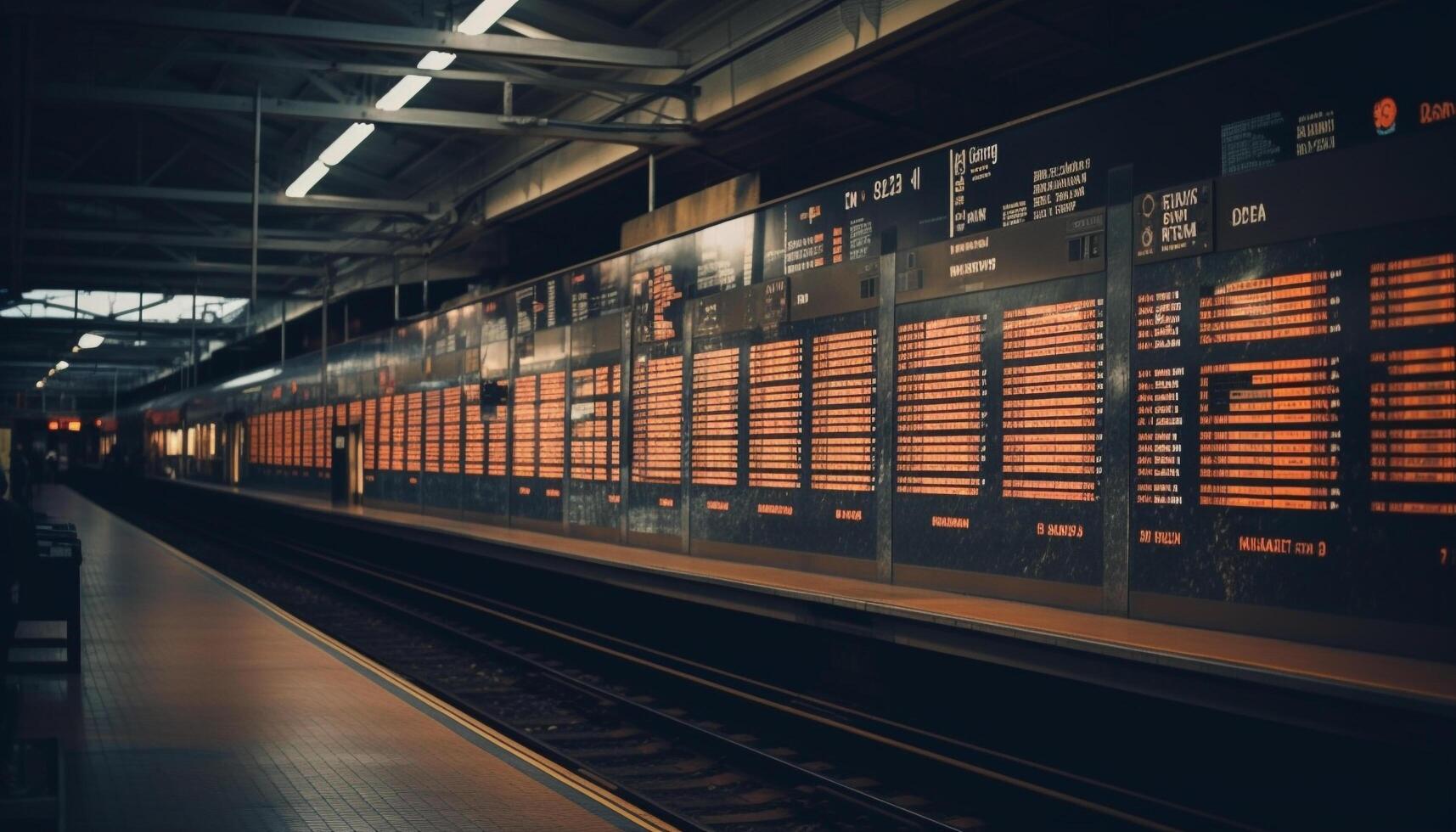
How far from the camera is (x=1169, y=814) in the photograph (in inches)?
245

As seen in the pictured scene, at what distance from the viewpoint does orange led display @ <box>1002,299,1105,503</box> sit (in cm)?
803

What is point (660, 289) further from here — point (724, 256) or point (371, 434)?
point (371, 434)

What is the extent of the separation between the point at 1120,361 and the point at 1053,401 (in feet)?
2.03

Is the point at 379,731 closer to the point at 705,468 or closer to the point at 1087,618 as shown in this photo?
the point at 1087,618

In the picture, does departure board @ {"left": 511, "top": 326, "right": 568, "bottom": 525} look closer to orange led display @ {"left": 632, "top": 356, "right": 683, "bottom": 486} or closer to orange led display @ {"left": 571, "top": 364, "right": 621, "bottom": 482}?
orange led display @ {"left": 571, "top": 364, "right": 621, "bottom": 482}

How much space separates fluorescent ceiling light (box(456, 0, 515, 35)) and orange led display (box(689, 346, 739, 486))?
3.44m

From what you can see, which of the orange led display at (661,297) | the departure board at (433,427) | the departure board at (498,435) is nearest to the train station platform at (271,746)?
the orange led display at (661,297)

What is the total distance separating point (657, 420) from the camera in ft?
46.3

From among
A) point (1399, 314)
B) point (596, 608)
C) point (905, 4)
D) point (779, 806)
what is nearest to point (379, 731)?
point (779, 806)

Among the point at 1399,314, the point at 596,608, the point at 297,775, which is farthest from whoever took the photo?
the point at 596,608

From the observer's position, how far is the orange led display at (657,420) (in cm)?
1367

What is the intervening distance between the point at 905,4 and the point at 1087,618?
196 inches

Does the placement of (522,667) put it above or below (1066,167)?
below

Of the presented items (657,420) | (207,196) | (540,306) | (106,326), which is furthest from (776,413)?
(106,326)
